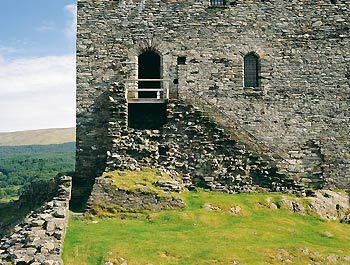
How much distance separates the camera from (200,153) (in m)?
25.2

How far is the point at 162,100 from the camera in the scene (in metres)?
26.0

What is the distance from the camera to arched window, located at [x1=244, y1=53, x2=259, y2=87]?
1062 inches

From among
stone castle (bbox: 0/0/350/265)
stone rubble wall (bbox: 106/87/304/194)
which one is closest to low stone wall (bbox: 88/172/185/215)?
stone rubble wall (bbox: 106/87/304/194)

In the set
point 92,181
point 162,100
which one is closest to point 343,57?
point 162,100

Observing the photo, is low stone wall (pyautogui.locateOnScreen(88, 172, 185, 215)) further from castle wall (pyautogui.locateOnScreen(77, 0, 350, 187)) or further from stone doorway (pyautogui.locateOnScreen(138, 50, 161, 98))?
stone doorway (pyautogui.locateOnScreen(138, 50, 161, 98))

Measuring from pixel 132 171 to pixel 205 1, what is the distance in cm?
1050

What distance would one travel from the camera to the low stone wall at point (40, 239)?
50.5 feet

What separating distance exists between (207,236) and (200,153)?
6.86m

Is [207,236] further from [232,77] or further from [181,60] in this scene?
[181,60]

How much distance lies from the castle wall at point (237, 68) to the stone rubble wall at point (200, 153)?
1.54 meters

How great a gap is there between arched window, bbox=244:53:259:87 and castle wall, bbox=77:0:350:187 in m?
0.42

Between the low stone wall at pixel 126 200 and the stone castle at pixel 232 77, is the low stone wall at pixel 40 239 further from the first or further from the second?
the stone castle at pixel 232 77

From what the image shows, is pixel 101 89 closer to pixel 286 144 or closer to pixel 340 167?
pixel 286 144

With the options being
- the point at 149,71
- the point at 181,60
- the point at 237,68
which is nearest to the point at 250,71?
the point at 237,68
